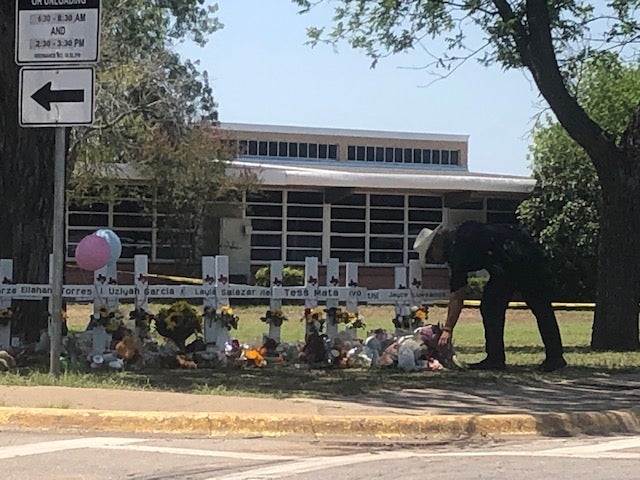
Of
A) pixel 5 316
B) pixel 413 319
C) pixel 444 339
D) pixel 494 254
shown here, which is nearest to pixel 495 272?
pixel 494 254

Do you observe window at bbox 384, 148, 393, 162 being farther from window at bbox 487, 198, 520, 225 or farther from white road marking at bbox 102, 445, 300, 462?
white road marking at bbox 102, 445, 300, 462

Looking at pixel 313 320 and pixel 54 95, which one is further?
pixel 313 320

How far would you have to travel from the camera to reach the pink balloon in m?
13.3

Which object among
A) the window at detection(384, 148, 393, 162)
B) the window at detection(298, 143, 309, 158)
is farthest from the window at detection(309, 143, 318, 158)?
the window at detection(384, 148, 393, 162)

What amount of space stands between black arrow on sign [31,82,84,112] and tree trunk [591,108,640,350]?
9.79 metres

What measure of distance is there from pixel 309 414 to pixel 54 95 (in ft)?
13.7

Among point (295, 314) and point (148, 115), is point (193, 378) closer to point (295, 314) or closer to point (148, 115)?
point (295, 314)

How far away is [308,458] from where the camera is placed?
8031mm

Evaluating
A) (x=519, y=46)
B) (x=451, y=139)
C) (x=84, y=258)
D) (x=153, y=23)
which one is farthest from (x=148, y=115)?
(x=451, y=139)

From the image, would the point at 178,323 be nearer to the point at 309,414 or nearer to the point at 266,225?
the point at 309,414

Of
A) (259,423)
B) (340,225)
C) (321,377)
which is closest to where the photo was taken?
(259,423)

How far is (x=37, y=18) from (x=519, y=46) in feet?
30.6

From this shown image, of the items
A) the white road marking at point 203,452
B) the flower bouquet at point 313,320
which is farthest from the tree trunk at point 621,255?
the white road marking at point 203,452

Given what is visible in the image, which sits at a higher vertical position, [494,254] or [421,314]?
[494,254]
